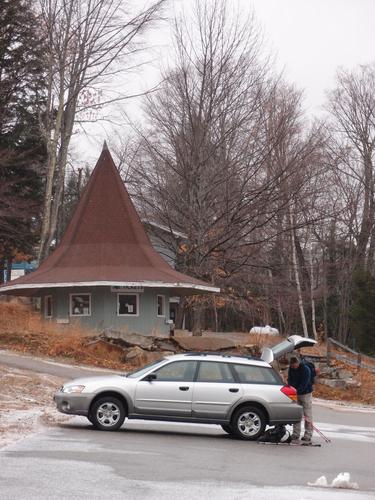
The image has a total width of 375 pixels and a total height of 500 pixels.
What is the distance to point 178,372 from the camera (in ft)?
54.7

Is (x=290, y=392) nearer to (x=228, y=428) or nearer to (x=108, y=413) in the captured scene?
(x=228, y=428)

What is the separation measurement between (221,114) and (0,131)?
1316cm

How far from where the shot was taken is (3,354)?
28.4m

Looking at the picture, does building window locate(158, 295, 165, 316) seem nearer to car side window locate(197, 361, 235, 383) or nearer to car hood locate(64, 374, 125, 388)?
car side window locate(197, 361, 235, 383)

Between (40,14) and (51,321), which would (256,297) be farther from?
(40,14)

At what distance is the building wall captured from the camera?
34.0 meters

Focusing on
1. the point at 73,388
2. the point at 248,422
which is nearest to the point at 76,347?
the point at 73,388

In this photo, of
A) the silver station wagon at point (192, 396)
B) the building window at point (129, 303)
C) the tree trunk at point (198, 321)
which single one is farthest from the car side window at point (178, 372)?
the tree trunk at point (198, 321)

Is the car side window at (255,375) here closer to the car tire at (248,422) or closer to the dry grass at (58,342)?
the car tire at (248,422)

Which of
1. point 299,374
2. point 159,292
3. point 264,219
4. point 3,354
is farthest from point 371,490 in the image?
point 264,219

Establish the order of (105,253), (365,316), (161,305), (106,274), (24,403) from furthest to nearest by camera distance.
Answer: (365,316), (161,305), (105,253), (106,274), (24,403)

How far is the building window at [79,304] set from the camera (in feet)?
113

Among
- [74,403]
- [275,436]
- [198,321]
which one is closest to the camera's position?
[74,403]

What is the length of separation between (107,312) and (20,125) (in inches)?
603
